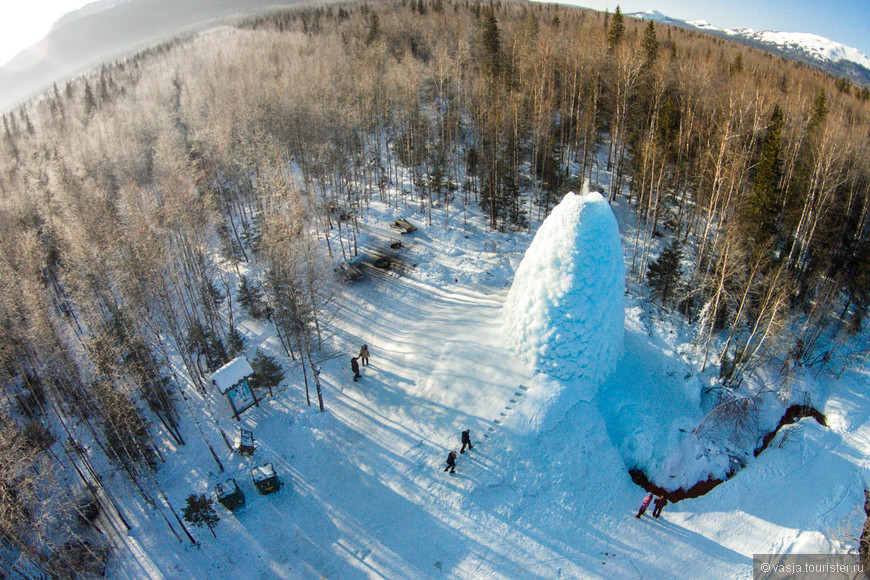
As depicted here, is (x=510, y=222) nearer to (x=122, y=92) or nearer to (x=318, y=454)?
(x=318, y=454)

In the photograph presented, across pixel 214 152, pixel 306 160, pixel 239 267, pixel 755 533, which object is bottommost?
pixel 755 533

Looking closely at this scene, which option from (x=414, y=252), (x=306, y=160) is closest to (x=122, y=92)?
(x=306, y=160)

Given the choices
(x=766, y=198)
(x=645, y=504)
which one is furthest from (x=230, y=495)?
(x=766, y=198)

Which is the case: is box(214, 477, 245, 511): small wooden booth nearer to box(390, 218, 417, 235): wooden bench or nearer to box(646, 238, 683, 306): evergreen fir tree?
box(390, 218, 417, 235): wooden bench

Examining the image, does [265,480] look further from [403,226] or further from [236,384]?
[403,226]

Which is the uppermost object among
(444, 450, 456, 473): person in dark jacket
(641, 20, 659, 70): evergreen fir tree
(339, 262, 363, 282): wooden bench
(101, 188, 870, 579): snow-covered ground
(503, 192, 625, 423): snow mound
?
(641, 20, 659, 70): evergreen fir tree

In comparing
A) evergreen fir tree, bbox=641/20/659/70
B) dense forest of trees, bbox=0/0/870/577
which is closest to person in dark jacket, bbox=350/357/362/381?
dense forest of trees, bbox=0/0/870/577
